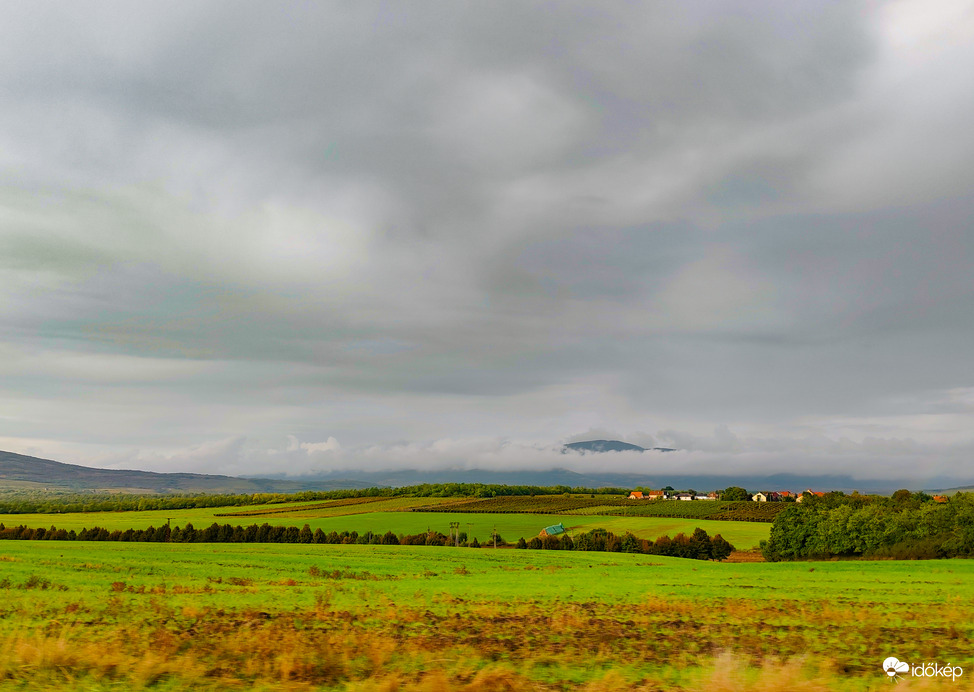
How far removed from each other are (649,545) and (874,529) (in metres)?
31.1

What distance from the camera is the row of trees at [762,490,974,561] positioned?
71062 millimetres

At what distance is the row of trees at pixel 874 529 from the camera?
7106cm

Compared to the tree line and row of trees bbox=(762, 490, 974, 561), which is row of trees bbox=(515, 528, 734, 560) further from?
row of trees bbox=(762, 490, 974, 561)

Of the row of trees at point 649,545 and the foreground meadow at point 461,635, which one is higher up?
the foreground meadow at point 461,635

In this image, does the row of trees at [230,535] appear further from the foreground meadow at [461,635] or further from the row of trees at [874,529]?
the foreground meadow at [461,635]

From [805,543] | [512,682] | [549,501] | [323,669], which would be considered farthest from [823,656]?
[549,501]

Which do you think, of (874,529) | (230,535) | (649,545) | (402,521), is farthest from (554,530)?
(230,535)

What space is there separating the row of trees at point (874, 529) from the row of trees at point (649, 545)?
8168 mm

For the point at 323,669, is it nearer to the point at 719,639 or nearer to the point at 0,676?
the point at 0,676

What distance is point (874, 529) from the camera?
3078 inches

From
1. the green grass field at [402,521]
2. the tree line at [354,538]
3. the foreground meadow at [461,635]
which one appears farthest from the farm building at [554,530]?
the foreground meadow at [461,635]

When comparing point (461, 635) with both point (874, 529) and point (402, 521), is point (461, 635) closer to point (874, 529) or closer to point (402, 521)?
point (874, 529)

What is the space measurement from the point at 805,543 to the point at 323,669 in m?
89.8

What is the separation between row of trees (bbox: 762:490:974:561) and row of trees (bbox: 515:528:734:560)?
8.17 metres
